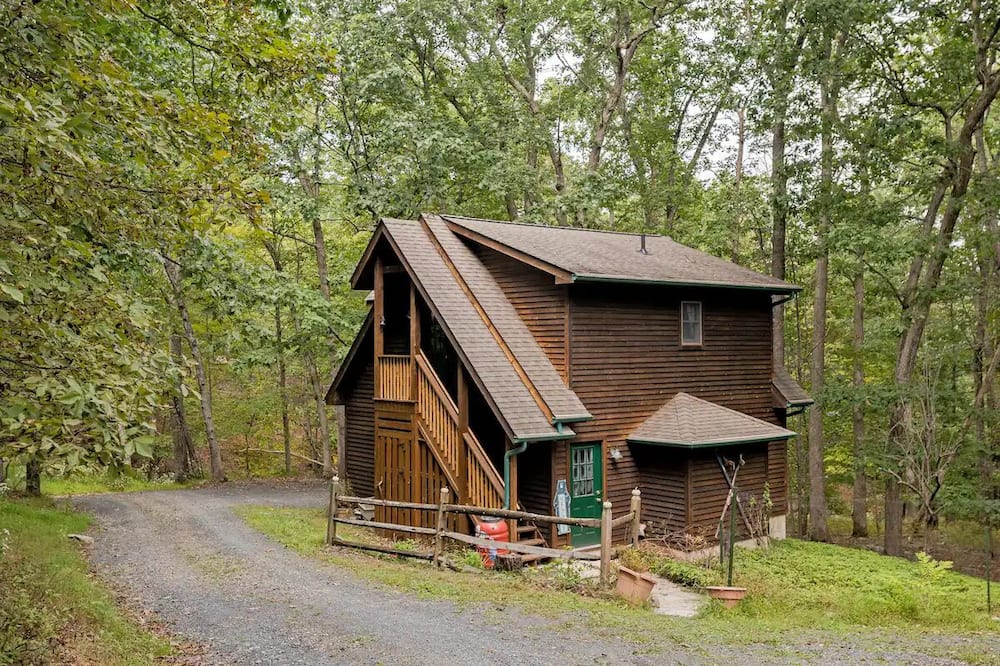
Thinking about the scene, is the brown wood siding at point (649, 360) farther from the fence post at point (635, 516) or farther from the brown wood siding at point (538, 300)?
the fence post at point (635, 516)

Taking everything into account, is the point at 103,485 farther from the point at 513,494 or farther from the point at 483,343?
the point at 513,494

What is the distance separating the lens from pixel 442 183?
949 inches

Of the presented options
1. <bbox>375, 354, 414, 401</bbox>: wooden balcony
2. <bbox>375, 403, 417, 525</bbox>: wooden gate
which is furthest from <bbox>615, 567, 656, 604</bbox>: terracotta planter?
<bbox>375, 354, 414, 401</bbox>: wooden balcony

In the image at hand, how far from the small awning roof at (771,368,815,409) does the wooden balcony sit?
31.3 ft

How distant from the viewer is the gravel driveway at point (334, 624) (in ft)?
27.8

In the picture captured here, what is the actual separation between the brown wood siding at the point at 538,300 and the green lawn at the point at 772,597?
527 centimetres

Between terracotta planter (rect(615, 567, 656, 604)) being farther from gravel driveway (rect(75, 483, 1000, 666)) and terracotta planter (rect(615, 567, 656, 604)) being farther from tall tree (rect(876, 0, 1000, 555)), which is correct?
tall tree (rect(876, 0, 1000, 555))

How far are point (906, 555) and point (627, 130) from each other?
1692 cm

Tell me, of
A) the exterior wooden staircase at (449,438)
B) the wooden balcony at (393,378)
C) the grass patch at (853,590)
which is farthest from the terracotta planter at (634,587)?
the wooden balcony at (393,378)

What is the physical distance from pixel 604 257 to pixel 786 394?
6.49m

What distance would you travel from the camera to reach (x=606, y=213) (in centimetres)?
3728

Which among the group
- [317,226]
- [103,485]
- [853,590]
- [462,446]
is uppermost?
[317,226]

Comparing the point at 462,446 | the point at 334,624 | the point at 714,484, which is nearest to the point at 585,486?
the point at 462,446

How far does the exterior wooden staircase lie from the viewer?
15086mm
